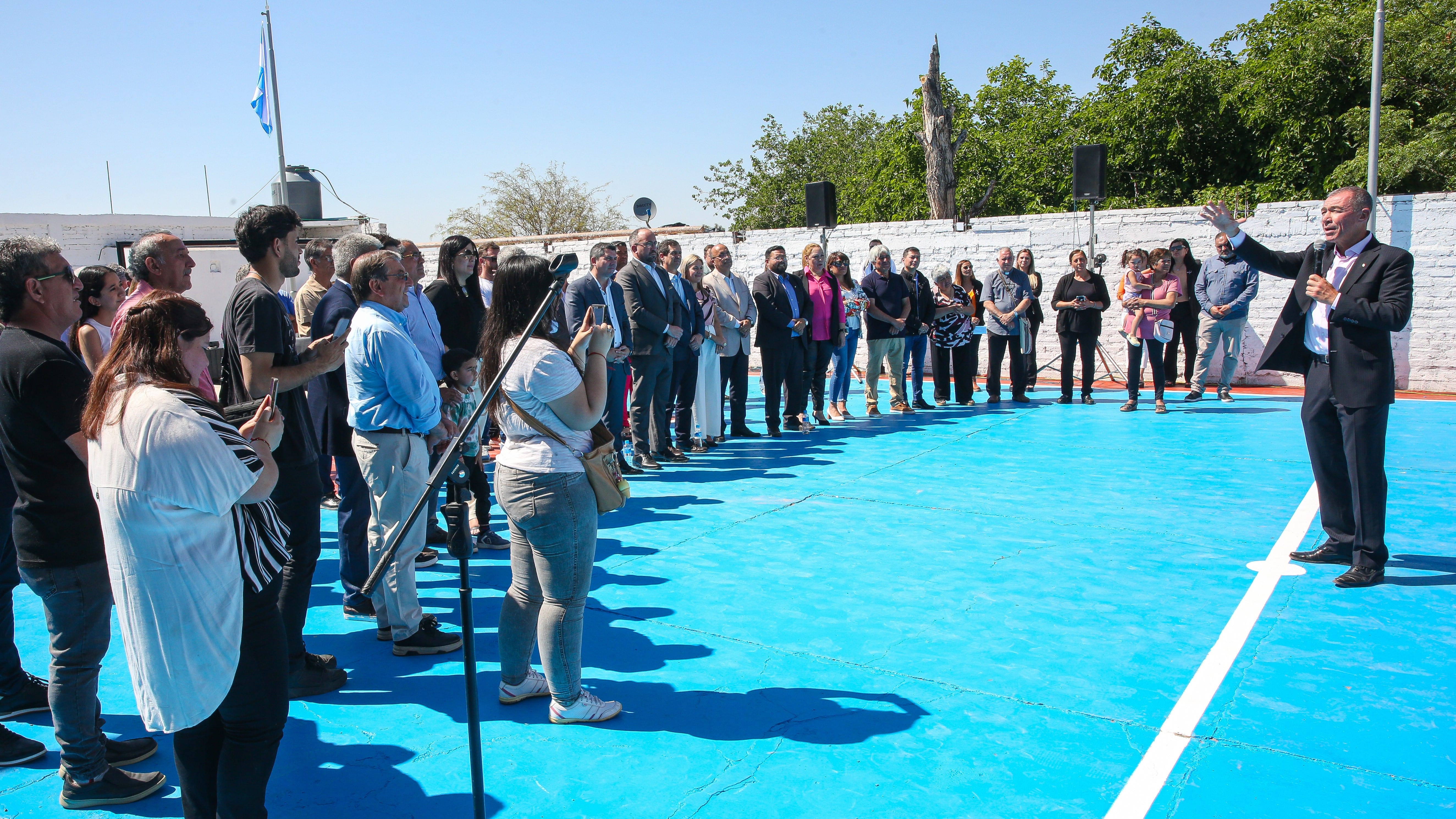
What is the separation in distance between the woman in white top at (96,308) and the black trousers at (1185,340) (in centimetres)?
1149

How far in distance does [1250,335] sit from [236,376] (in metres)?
13.4

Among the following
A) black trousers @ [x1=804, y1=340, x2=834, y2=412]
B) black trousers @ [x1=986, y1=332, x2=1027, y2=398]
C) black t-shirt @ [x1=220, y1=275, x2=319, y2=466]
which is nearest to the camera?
black t-shirt @ [x1=220, y1=275, x2=319, y2=466]

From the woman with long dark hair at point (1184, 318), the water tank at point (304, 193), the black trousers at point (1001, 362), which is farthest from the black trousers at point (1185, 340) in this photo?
the water tank at point (304, 193)

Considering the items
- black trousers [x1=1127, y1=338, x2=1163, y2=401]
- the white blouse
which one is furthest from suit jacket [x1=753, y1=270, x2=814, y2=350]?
the white blouse

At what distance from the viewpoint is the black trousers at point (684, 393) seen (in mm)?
8836

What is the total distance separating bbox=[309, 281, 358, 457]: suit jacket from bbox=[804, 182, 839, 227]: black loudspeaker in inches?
441

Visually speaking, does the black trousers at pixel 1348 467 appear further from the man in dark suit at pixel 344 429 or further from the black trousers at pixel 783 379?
the black trousers at pixel 783 379

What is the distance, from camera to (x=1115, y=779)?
305 centimetres

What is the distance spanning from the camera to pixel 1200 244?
13109 mm

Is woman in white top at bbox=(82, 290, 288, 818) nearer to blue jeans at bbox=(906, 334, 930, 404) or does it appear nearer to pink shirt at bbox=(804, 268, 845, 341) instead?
pink shirt at bbox=(804, 268, 845, 341)

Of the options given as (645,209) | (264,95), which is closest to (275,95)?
(264,95)

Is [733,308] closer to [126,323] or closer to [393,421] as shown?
[393,421]

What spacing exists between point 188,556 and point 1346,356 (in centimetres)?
542

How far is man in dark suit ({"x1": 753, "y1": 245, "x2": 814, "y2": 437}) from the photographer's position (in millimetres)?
9742
